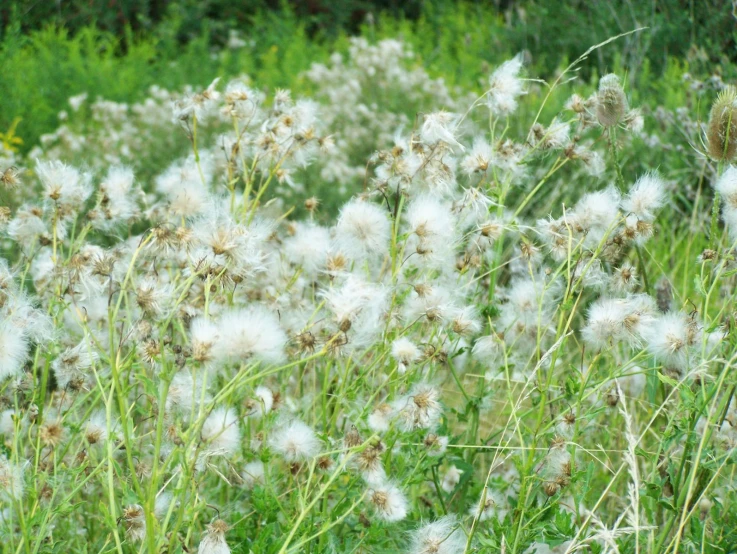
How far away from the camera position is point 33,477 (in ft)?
5.44

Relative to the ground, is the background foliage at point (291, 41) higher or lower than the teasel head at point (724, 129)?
lower

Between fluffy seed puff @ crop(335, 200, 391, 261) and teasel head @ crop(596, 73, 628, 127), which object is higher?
teasel head @ crop(596, 73, 628, 127)

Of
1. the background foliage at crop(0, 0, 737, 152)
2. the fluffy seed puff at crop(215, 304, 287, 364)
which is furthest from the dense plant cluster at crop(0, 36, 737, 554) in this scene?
the background foliage at crop(0, 0, 737, 152)

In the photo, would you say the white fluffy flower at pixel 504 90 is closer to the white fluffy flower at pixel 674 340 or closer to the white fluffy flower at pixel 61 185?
the white fluffy flower at pixel 674 340

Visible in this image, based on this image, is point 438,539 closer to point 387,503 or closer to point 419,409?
point 387,503

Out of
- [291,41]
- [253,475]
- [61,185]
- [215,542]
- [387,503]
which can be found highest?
[61,185]

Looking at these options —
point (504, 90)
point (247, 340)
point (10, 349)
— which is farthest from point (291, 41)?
point (247, 340)

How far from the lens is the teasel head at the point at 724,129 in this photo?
68.1 inches

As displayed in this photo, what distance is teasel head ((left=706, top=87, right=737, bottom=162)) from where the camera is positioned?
1.73 meters

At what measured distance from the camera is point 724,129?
5.73ft

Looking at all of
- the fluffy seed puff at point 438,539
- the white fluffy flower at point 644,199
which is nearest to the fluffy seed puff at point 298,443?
the fluffy seed puff at point 438,539

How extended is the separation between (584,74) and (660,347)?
17.7ft

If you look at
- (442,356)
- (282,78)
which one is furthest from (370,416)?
(282,78)

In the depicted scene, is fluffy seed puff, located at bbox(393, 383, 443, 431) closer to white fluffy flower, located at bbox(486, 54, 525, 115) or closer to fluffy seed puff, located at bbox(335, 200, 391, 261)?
fluffy seed puff, located at bbox(335, 200, 391, 261)
